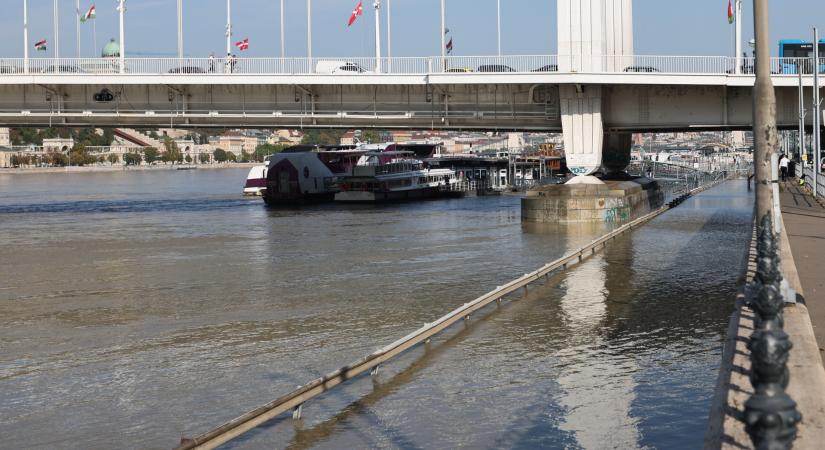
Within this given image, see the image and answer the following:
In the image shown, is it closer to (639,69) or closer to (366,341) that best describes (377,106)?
(639,69)

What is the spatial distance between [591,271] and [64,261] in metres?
17.9

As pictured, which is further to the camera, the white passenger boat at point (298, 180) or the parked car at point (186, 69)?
the white passenger boat at point (298, 180)

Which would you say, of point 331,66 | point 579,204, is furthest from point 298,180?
point 579,204

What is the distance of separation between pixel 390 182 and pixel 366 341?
59.4 m

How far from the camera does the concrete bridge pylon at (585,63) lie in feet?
161

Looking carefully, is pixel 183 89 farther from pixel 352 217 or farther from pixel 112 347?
pixel 112 347

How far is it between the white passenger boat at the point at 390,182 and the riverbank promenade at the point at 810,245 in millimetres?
35467

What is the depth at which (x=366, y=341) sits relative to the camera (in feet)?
66.2

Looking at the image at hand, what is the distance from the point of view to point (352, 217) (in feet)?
199

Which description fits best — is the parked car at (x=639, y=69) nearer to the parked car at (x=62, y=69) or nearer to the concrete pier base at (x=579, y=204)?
the concrete pier base at (x=579, y=204)

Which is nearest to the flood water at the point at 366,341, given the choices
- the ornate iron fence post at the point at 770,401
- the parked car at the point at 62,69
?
the ornate iron fence post at the point at 770,401

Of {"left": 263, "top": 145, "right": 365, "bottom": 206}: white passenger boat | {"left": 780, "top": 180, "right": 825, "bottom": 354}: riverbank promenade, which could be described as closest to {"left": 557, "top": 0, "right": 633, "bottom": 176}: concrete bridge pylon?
{"left": 780, "top": 180, "right": 825, "bottom": 354}: riverbank promenade

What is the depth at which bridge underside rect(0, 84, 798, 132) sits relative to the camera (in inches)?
1961

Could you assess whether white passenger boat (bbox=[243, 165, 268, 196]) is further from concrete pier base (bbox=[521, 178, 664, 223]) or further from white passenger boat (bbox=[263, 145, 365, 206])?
concrete pier base (bbox=[521, 178, 664, 223])
